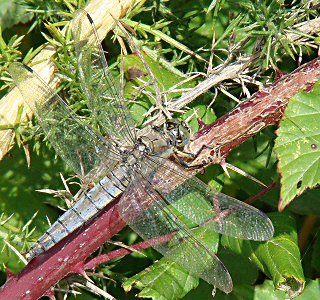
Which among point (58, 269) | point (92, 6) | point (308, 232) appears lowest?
point (308, 232)

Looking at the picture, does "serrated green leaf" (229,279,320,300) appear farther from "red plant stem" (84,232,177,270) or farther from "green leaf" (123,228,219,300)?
"red plant stem" (84,232,177,270)

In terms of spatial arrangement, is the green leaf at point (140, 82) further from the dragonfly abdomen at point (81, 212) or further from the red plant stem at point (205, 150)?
the red plant stem at point (205, 150)

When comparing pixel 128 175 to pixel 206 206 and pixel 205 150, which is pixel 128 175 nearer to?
pixel 206 206

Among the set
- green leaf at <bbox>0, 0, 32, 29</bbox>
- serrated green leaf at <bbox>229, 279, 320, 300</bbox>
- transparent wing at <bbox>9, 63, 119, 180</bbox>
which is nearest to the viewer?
transparent wing at <bbox>9, 63, 119, 180</bbox>

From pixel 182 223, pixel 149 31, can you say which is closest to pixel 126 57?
pixel 149 31

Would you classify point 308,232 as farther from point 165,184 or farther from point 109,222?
point 109,222

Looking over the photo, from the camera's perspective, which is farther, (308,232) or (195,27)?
(308,232)

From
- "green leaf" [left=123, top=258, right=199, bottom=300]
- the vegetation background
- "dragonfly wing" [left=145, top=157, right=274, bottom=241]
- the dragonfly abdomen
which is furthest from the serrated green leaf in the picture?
the dragonfly abdomen

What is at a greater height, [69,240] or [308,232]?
[69,240]
